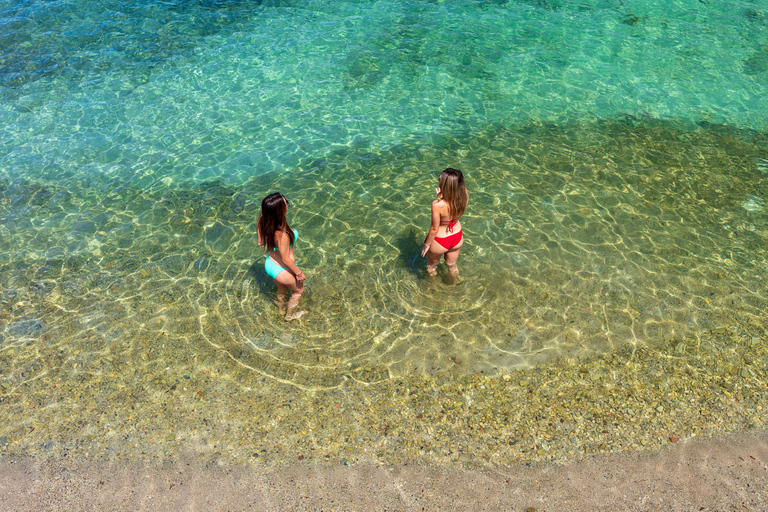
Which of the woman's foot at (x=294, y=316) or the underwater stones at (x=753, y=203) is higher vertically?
the underwater stones at (x=753, y=203)

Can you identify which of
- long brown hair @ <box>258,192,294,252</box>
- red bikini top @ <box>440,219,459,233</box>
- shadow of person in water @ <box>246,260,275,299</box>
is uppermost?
long brown hair @ <box>258,192,294,252</box>

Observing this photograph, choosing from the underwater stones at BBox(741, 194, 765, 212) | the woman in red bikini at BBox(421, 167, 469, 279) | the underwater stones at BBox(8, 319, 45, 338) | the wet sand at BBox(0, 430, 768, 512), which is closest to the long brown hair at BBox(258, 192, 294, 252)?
the woman in red bikini at BBox(421, 167, 469, 279)

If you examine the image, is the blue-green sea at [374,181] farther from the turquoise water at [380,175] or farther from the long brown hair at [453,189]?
the long brown hair at [453,189]

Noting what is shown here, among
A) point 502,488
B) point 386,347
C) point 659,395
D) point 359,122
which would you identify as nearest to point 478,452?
point 502,488

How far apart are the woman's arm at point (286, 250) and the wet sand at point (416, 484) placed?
2393 millimetres

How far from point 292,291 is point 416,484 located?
10.2ft

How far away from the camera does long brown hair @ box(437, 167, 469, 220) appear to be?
570cm

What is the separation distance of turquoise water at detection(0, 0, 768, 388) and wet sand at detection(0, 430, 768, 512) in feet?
4.37

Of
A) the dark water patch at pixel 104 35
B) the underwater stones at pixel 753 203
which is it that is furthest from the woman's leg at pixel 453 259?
the dark water patch at pixel 104 35

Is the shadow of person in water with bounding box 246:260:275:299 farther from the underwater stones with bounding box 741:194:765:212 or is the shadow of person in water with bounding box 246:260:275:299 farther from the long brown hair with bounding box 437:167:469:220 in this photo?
the underwater stones with bounding box 741:194:765:212

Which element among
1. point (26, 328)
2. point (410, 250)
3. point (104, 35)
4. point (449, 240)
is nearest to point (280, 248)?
point (449, 240)

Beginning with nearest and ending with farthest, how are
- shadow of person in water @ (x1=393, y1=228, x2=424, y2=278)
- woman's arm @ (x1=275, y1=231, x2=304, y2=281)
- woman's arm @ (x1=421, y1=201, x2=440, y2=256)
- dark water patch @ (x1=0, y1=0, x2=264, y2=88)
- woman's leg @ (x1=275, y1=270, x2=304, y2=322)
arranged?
woman's arm @ (x1=275, y1=231, x2=304, y2=281)
woman's arm @ (x1=421, y1=201, x2=440, y2=256)
woman's leg @ (x1=275, y1=270, x2=304, y2=322)
shadow of person in water @ (x1=393, y1=228, x2=424, y2=278)
dark water patch @ (x1=0, y1=0, x2=264, y2=88)

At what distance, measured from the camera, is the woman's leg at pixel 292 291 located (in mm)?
6169

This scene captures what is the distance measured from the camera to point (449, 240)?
6488 millimetres
